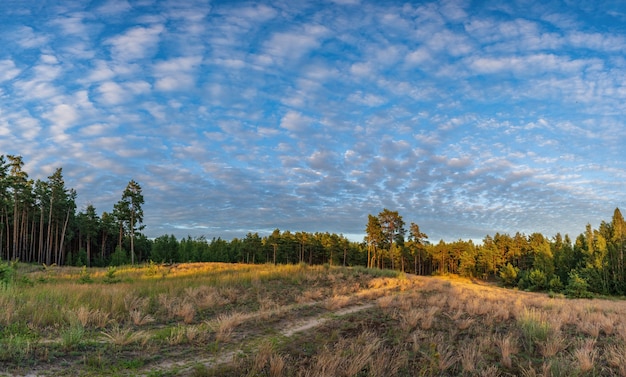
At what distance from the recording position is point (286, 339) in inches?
351

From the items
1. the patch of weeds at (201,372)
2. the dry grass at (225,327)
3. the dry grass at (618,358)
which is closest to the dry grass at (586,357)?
the dry grass at (618,358)

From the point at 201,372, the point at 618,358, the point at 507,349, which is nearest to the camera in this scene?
the point at 201,372

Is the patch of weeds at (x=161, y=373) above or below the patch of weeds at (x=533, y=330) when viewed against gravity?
above

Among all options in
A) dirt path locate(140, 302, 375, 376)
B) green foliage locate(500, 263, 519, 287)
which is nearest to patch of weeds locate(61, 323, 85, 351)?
dirt path locate(140, 302, 375, 376)

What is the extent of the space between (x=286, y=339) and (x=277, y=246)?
7312cm

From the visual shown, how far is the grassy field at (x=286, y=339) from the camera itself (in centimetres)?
660

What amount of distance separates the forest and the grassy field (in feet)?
132

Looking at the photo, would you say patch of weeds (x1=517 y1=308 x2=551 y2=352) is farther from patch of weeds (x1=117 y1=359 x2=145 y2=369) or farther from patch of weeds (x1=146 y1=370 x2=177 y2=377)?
patch of weeds (x1=117 y1=359 x2=145 y2=369)

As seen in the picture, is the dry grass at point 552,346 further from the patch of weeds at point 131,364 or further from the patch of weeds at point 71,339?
the patch of weeds at point 71,339

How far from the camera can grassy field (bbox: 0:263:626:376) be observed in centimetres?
660

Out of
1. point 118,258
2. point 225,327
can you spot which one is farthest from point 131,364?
point 118,258

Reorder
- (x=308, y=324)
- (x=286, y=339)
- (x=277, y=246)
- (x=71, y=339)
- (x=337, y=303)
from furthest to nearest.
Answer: (x=277, y=246), (x=337, y=303), (x=308, y=324), (x=286, y=339), (x=71, y=339)

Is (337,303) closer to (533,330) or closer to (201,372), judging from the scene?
(533,330)

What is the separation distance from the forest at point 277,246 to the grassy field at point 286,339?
40.3 m
